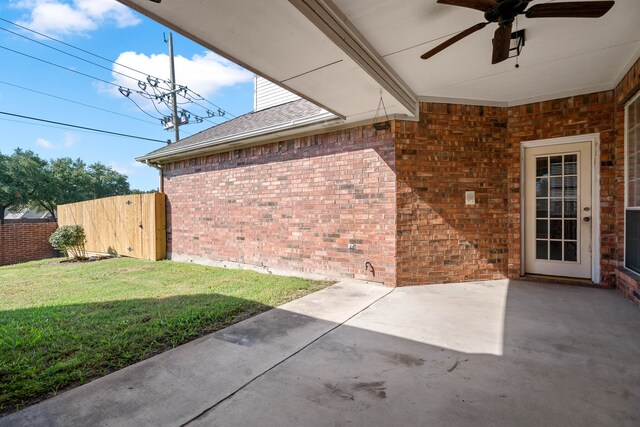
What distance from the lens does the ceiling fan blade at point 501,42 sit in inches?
A: 102

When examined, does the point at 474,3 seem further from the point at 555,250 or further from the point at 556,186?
the point at 555,250

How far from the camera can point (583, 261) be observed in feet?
15.6

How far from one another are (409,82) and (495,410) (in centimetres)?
394

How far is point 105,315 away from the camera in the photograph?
12.1 feet

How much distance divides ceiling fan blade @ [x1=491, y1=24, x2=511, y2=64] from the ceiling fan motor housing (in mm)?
67

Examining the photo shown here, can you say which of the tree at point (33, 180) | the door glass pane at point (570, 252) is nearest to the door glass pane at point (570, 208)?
the door glass pane at point (570, 252)

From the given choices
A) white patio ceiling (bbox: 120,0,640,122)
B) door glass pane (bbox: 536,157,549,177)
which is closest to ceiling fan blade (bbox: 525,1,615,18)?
white patio ceiling (bbox: 120,0,640,122)

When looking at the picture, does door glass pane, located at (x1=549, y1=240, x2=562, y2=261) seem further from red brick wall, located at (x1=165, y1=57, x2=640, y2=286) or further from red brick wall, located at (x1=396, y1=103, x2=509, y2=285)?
red brick wall, located at (x1=396, y1=103, x2=509, y2=285)

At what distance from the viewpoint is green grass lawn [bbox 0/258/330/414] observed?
2.37 m

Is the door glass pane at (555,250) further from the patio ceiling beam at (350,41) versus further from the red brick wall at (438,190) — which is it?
the patio ceiling beam at (350,41)

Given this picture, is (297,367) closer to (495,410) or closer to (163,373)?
(163,373)

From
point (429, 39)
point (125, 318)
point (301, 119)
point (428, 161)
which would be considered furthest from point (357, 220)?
point (125, 318)

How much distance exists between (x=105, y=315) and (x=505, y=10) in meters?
5.11

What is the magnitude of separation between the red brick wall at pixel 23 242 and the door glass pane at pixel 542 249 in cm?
1681
